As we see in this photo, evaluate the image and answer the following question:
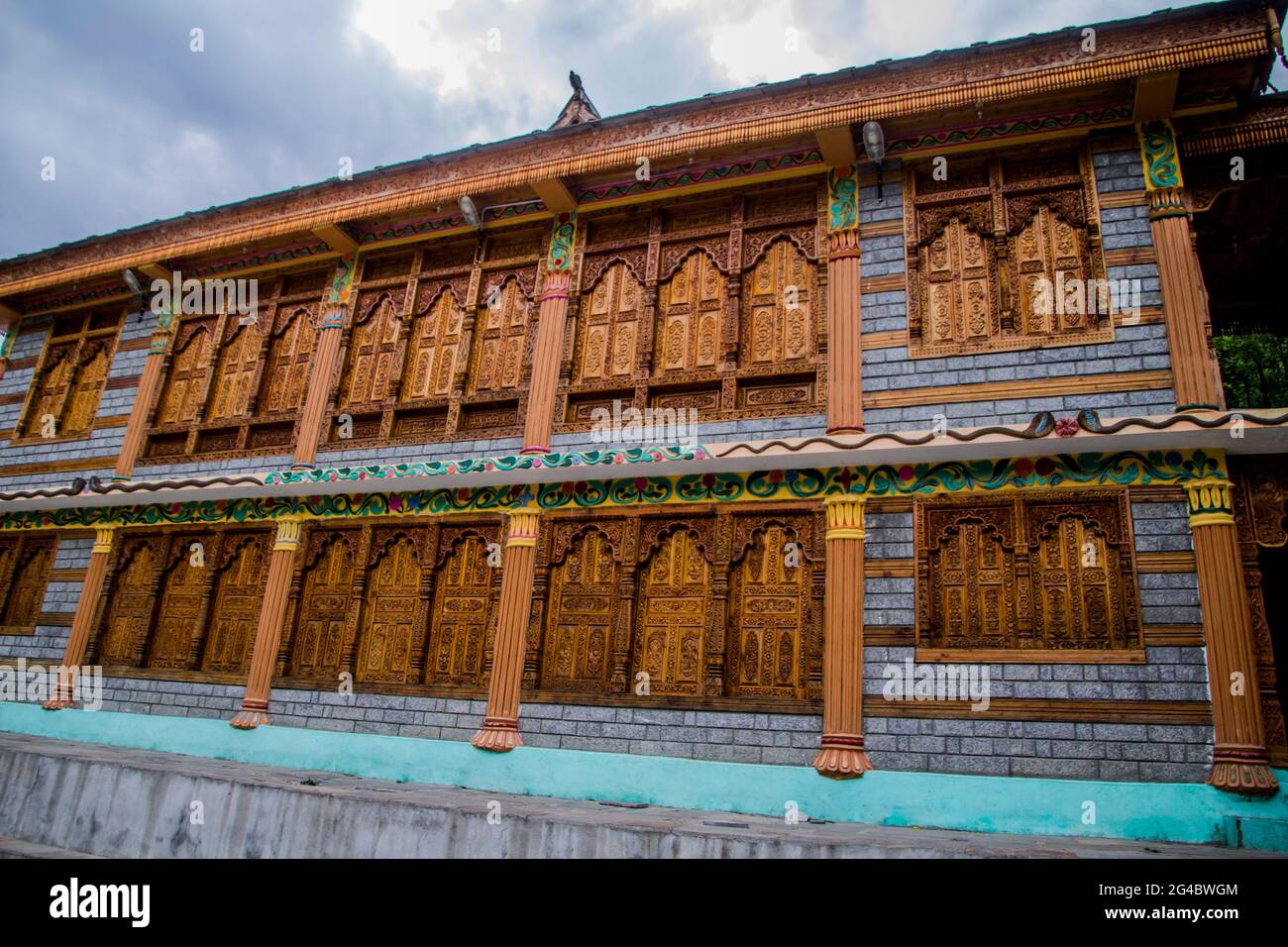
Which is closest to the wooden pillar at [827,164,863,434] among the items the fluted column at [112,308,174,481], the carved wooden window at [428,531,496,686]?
the carved wooden window at [428,531,496,686]

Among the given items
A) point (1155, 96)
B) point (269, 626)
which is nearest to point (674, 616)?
point (269, 626)

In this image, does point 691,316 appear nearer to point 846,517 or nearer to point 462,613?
point 846,517

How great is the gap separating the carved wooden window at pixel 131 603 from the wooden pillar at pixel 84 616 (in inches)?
7.2

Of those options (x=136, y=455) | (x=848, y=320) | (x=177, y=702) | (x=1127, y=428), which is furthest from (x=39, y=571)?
(x=1127, y=428)

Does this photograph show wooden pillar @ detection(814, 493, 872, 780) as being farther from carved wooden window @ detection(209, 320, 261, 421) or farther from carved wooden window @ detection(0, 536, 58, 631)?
carved wooden window @ detection(0, 536, 58, 631)

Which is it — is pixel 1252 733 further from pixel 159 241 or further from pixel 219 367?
pixel 159 241

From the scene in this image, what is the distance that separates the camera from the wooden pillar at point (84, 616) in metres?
11.4

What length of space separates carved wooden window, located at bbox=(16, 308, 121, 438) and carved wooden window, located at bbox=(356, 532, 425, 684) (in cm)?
628

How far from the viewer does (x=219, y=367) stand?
12.5 m

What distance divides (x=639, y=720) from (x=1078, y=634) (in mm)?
4053

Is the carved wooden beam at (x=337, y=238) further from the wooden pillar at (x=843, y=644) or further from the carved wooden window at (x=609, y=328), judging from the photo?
the wooden pillar at (x=843, y=644)

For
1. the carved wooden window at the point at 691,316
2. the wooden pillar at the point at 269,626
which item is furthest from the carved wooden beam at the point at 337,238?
the carved wooden window at the point at 691,316

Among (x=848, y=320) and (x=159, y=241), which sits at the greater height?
(x=159, y=241)

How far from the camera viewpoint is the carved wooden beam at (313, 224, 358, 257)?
11.5 m
